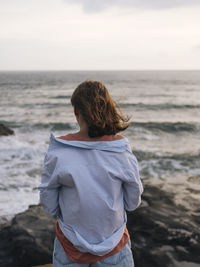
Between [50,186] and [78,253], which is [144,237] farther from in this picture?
[50,186]

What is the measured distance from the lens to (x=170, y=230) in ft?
12.4

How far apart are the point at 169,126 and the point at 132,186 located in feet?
50.9

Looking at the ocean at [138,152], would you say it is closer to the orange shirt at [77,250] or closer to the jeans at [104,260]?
the orange shirt at [77,250]

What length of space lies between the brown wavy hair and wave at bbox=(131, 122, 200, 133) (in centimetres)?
1446

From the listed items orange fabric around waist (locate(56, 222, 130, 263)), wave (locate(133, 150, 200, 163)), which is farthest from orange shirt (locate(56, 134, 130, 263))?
wave (locate(133, 150, 200, 163))

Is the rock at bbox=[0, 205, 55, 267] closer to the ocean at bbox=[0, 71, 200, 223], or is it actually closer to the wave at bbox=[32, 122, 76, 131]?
the ocean at bbox=[0, 71, 200, 223]

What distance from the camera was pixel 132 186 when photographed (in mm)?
1430

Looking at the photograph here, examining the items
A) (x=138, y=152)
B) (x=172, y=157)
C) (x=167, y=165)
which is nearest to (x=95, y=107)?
(x=167, y=165)

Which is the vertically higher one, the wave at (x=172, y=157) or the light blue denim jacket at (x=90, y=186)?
the light blue denim jacket at (x=90, y=186)

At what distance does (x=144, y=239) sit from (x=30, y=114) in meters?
19.0

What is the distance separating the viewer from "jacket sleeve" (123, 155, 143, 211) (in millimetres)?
1377

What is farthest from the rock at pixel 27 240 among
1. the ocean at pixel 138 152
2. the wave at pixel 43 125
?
the wave at pixel 43 125

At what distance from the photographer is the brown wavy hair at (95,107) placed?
133cm

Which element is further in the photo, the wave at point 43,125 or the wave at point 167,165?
the wave at point 43,125
